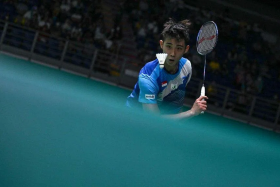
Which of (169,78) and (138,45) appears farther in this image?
(138,45)

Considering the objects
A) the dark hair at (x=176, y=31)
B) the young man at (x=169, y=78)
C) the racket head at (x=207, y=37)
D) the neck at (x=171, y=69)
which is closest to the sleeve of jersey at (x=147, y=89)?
the young man at (x=169, y=78)

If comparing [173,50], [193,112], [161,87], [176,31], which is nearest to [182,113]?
[193,112]

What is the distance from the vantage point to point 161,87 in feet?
10.7

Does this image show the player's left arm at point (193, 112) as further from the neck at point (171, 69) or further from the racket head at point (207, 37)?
the racket head at point (207, 37)

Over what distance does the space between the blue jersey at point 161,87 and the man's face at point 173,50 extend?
100 mm

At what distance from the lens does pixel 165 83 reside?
10.6 ft

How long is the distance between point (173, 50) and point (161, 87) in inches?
12.8

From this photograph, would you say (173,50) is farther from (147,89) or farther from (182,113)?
(182,113)

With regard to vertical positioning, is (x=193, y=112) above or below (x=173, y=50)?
below

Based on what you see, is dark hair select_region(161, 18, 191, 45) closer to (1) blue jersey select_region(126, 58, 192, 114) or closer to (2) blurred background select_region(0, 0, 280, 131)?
(1) blue jersey select_region(126, 58, 192, 114)

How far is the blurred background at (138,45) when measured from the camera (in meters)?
11.6

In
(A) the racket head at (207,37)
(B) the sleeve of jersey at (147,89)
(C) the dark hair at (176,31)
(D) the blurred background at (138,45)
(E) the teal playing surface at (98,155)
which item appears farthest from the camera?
(D) the blurred background at (138,45)

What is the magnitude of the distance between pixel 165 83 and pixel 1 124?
1.59 meters

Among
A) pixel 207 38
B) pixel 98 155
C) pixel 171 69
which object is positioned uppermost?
pixel 207 38
